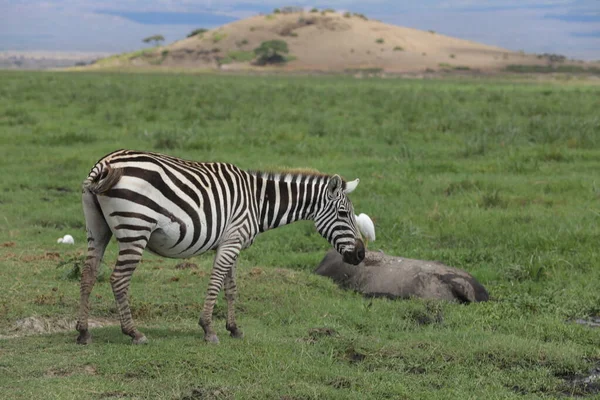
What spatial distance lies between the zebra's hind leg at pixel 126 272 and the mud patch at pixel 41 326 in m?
0.94

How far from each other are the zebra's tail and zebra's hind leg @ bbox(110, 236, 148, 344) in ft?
1.29

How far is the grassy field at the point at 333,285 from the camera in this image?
5480mm

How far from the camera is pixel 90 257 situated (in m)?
5.99

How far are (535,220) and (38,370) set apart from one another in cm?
733

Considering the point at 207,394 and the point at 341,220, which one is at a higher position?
the point at 341,220

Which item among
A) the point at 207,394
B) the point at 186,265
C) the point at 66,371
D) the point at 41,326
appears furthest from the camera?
the point at 186,265

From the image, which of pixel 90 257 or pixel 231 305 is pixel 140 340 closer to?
pixel 90 257

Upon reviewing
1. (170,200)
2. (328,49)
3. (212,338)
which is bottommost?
(212,338)

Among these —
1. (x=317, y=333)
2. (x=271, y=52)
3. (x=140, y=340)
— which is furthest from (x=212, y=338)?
(x=271, y=52)

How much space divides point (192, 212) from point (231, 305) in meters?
0.93

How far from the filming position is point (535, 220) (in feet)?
35.3

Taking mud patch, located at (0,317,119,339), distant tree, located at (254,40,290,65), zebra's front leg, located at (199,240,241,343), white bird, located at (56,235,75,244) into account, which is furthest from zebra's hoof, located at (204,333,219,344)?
distant tree, located at (254,40,290,65)

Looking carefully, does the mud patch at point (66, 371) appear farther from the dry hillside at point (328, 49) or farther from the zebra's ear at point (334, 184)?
the dry hillside at point (328, 49)

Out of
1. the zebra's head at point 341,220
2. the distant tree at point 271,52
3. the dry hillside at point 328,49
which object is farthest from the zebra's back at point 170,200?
the distant tree at point 271,52
